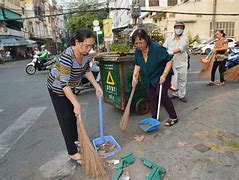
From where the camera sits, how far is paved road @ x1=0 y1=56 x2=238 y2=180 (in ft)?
10.0

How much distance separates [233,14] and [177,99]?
22031mm

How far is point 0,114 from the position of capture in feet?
18.5

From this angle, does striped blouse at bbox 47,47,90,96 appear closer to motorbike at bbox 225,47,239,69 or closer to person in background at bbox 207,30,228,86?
person in background at bbox 207,30,228,86

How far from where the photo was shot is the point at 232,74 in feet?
23.2

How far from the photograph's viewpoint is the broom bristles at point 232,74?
7.00 meters

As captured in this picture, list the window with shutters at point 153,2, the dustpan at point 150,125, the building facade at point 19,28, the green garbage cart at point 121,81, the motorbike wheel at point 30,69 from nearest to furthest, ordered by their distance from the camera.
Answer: the dustpan at point 150,125, the green garbage cart at point 121,81, the motorbike wheel at point 30,69, the window with shutters at point 153,2, the building facade at point 19,28

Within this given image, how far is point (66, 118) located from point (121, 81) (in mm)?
1749

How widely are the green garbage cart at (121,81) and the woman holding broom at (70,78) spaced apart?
139cm

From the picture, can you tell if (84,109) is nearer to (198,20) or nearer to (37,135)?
(37,135)

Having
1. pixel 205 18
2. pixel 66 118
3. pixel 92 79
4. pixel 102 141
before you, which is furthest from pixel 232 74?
pixel 205 18

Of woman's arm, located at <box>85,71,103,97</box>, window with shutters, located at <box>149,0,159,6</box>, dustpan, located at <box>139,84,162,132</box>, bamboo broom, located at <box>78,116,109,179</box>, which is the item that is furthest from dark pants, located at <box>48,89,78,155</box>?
window with shutters, located at <box>149,0,159,6</box>

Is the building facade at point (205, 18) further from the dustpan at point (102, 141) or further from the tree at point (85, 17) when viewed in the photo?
the dustpan at point (102, 141)

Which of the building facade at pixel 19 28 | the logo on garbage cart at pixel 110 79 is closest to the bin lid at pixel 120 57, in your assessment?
the logo on garbage cart at pixel 110 79

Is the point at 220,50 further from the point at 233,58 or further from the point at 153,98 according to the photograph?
the point at 153,98
